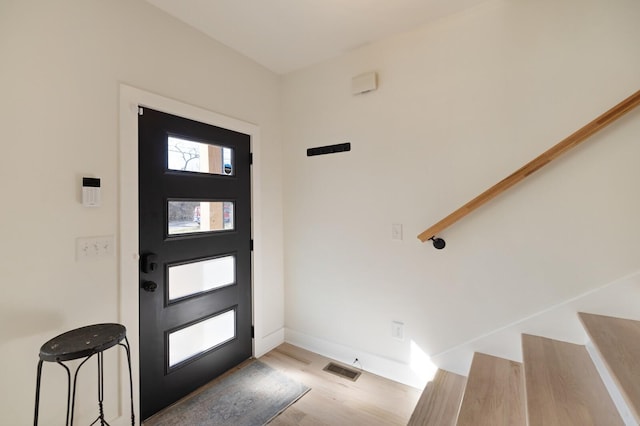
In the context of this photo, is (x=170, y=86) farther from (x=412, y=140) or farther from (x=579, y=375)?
(x=579, y=375)

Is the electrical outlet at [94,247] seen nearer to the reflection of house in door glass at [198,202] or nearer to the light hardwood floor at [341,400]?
the reflection of house in door glass at [198,202]

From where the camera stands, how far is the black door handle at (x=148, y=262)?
177cm

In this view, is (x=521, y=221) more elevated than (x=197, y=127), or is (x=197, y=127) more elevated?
(x=197, y=127)

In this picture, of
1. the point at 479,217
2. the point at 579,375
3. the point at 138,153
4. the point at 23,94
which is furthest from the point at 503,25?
the point at 23,94

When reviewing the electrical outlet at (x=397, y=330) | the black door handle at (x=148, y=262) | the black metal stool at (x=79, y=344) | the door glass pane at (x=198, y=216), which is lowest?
the electrical outlet at (x=397, y=330)

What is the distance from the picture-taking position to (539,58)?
167cm

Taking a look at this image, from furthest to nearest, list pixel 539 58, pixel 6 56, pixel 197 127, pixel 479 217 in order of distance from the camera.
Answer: pixel 197 127 → pixel 479 217 → pixel 539 58 → pixel 6 56

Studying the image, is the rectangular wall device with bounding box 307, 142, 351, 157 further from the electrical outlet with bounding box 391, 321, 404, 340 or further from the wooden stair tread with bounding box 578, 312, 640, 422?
the wooden stair tread with bounding box 578, 312, 640, 422

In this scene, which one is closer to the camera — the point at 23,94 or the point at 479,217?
the point at 23,94

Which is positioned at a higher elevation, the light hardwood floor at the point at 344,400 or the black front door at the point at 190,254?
the black front door at the point at 190,254

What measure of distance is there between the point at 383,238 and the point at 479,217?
71cm

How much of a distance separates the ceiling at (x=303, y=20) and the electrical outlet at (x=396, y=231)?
152cm

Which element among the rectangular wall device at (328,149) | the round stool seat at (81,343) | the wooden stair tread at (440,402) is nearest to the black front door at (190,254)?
the round stool seat at (81,343)

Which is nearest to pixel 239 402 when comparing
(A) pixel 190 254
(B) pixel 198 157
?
(A) pixel 190 254
